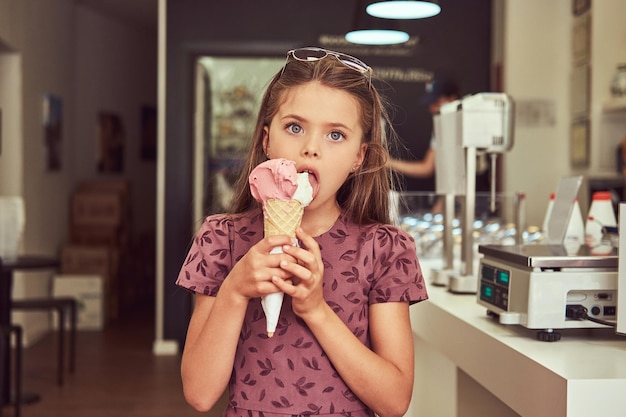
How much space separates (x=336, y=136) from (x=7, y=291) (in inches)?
168

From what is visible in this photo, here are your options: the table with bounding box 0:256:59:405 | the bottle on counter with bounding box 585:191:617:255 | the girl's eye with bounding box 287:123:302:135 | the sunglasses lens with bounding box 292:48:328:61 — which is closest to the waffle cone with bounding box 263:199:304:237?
the girl's eye with bounding box 287:123:302:135

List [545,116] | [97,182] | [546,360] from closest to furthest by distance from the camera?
[546,360] → [545,116] → [97,182]

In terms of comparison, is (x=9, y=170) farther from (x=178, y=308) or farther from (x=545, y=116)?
(x=545, y=116)

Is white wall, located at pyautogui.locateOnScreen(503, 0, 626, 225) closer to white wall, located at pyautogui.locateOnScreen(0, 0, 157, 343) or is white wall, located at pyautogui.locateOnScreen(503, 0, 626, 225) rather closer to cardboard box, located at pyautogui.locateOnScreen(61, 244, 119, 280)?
white wall, located at pyautogui.locateOnScreen(0, 0, 157, 343)

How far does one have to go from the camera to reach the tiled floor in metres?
5.00

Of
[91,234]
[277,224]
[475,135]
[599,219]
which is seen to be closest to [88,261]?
[91,234]

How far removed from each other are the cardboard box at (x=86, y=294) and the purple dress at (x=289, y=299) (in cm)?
680

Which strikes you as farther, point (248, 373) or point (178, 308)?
point (178, 308)

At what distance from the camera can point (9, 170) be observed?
7281 millimetres

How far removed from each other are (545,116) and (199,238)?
528cm

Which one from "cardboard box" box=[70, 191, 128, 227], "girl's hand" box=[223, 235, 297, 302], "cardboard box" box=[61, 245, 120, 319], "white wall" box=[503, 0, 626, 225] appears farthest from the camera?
"cardboard box" box=[70, 191, 128, 227]

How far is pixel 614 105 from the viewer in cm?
504

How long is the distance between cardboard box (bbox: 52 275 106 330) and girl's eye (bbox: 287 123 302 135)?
273 inches

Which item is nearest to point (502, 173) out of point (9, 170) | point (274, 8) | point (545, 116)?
point (545, 116)
